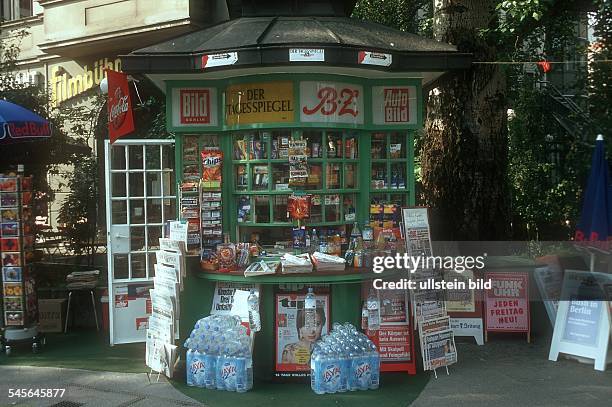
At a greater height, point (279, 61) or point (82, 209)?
point (279, 61)

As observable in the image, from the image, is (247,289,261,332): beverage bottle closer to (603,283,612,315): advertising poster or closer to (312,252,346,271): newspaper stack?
(312,252,346,271): newspaper stack

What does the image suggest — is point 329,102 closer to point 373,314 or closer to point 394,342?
point 373,314

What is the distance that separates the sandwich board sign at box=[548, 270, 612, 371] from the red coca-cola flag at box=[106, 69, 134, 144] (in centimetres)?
505

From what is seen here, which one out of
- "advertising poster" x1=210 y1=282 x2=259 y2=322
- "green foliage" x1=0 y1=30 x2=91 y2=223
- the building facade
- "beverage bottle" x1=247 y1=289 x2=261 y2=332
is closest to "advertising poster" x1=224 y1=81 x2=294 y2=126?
"advertising poster" x1=210 y1=282 x2=259 y2=322

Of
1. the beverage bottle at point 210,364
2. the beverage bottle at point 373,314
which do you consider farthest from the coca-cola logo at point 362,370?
the beverage bottle at point 210,364

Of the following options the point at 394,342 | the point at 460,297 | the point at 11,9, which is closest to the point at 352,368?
the point at 394,342

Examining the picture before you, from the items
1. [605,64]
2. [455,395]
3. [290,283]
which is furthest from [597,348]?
[605,64]

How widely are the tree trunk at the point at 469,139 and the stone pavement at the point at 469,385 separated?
84.3 inches

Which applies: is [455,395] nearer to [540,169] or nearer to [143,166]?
[143,166]

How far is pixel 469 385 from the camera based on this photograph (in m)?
5.82

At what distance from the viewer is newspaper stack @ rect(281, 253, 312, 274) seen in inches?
230

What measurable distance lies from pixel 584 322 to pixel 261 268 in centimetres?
342

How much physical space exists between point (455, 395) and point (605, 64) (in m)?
5.33

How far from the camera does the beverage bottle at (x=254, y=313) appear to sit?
5.84 m
